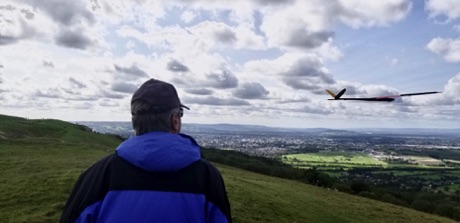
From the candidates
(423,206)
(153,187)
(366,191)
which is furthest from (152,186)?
(366,191)

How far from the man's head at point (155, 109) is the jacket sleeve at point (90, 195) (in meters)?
0.52

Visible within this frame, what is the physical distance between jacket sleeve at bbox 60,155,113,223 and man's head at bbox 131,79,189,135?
20.6 inches

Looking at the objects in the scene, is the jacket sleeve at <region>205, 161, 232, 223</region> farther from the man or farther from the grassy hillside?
the grassy hillside

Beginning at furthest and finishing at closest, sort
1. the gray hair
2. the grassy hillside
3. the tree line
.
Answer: the tree line < the grassy hillside < the gray hair

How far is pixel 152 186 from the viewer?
418 cm

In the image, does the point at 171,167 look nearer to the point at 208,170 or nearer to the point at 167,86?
the point at 208,170

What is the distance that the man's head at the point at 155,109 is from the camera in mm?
4605

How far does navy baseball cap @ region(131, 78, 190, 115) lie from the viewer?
4629mm

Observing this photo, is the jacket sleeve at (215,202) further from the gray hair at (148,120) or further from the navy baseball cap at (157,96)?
the navy baseball cap at (157,96)

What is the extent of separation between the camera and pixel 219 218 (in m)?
4.39

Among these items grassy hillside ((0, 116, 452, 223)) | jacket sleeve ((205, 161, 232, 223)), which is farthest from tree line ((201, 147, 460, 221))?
jacket sleeve ((205, 161, 232, 223))

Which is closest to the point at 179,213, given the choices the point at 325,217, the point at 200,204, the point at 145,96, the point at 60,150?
the point at 200,204

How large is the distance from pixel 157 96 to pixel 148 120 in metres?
0.29

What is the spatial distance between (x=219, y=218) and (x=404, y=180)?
459 ft
